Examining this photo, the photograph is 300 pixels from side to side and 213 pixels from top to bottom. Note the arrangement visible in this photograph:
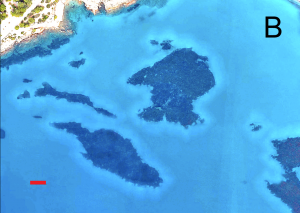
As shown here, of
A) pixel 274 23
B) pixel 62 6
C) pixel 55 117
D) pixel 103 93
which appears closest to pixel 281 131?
pixel 274 23

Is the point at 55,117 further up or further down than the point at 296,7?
further down

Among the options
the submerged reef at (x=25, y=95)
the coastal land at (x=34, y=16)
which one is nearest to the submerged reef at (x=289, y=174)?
the coastal land at (x=34, y=16)

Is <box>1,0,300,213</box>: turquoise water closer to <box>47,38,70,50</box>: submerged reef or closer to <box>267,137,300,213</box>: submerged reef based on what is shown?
<box>267,137,300,213</box>: submerged reef

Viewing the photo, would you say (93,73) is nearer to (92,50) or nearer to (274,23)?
(92,50)

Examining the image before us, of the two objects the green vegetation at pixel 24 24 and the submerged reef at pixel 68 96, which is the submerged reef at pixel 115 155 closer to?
the submerged reef at pixel 68 96

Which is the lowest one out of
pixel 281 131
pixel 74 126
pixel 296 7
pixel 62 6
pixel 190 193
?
pixel 190 193

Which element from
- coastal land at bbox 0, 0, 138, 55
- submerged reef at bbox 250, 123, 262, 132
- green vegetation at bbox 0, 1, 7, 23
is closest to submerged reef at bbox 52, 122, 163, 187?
coastal land at bbox 0, 0, 138, 55
